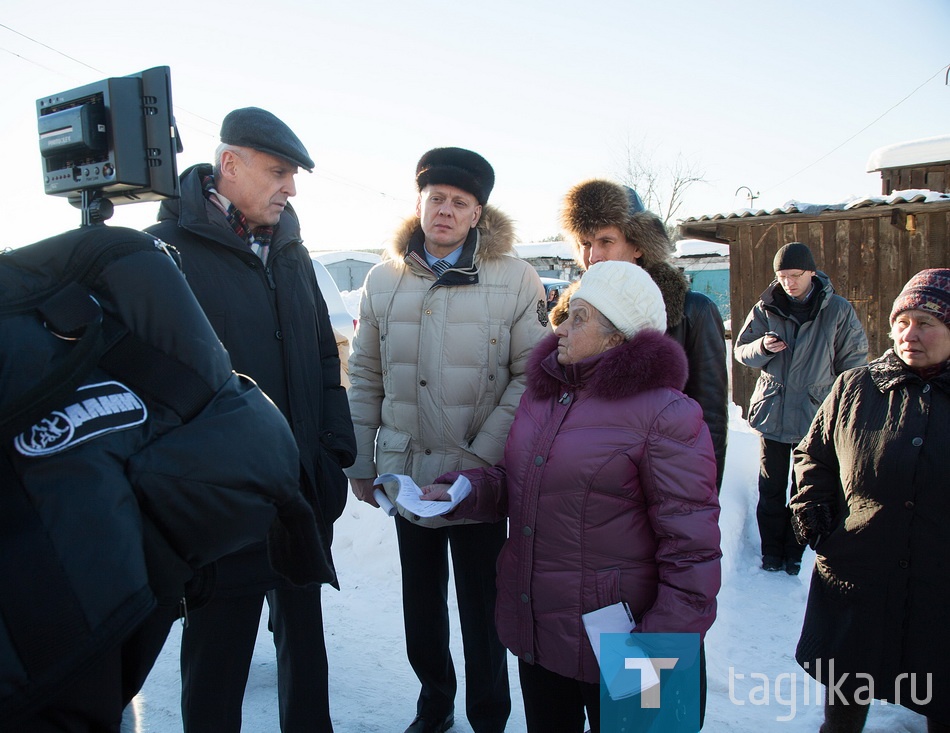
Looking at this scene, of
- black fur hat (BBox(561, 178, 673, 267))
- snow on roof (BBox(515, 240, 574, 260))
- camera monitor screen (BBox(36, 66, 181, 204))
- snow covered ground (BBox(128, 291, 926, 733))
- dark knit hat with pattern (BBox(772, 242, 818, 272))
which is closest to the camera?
camera monitor screen (BBox(36, 66, 181, 204))

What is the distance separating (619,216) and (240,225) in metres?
1.47

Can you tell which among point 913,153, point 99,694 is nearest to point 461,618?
point 99,694

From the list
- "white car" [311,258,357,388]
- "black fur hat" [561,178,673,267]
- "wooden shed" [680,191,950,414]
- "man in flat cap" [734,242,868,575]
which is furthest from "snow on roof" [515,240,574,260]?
"black fur hat" [561,178,673,267]

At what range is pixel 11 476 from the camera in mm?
894

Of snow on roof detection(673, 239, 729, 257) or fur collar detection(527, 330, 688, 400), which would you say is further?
snow on roof detection(673, 239, 729, 257)

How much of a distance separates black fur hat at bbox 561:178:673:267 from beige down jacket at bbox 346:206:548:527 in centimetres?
31

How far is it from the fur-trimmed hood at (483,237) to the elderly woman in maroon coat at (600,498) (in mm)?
675

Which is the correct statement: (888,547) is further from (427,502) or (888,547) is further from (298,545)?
(298,545)

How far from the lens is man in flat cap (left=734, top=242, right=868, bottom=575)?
4344 mm

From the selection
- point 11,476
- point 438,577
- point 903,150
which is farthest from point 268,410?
point 903,150

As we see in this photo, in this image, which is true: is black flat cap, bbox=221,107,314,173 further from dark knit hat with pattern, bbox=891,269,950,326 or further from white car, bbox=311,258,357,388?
white car, bbox=311,258,357,388

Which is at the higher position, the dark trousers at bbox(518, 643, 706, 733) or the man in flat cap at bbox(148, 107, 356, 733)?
the man in flat cap at bbox(148, 107, 356, 733)

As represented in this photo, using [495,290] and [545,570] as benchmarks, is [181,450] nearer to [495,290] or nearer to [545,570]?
[545,570]

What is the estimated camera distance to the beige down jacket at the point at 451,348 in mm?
2586
